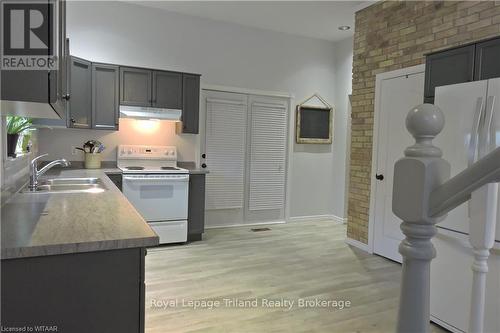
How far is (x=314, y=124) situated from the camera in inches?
240

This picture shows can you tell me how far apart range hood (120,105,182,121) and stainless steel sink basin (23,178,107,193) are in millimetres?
1337

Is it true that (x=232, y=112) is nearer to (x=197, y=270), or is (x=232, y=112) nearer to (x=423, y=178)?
(x=197, y=270)

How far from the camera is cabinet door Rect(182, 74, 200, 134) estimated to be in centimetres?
480

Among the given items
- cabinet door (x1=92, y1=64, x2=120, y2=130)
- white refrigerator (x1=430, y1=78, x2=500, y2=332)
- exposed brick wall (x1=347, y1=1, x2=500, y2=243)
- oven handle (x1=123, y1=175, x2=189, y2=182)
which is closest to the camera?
white refrigerator (x1=430, y1=78, x2=500, y2=332)

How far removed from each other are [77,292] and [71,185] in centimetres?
198

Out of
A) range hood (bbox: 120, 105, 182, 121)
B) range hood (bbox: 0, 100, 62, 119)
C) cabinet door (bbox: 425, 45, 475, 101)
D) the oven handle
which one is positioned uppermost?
cabinet door (bbox: 425, 45, 475, 101)

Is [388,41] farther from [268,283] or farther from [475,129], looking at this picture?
[268,283]

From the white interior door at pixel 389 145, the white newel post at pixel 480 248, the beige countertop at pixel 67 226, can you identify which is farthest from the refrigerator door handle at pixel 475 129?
the beige countertop at pixel 67 226

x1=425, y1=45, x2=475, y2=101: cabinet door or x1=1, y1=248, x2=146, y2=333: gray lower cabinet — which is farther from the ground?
x1=425, y1=45, x2=475, y2=101: cabinet door

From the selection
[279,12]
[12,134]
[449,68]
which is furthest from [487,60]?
[12,134]

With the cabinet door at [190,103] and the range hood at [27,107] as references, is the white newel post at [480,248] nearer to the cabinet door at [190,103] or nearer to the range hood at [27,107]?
the range hood at [27,107]

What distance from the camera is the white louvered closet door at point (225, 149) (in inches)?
211

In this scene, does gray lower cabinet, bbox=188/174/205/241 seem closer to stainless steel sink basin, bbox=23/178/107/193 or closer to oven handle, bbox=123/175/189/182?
oven handle, bbox=123/175/189/182

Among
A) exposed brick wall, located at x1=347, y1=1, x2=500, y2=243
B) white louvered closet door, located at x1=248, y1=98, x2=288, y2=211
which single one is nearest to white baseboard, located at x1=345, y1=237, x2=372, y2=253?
exposed brick wall, located at x1=347, y1=1, x2=500, y2=243
